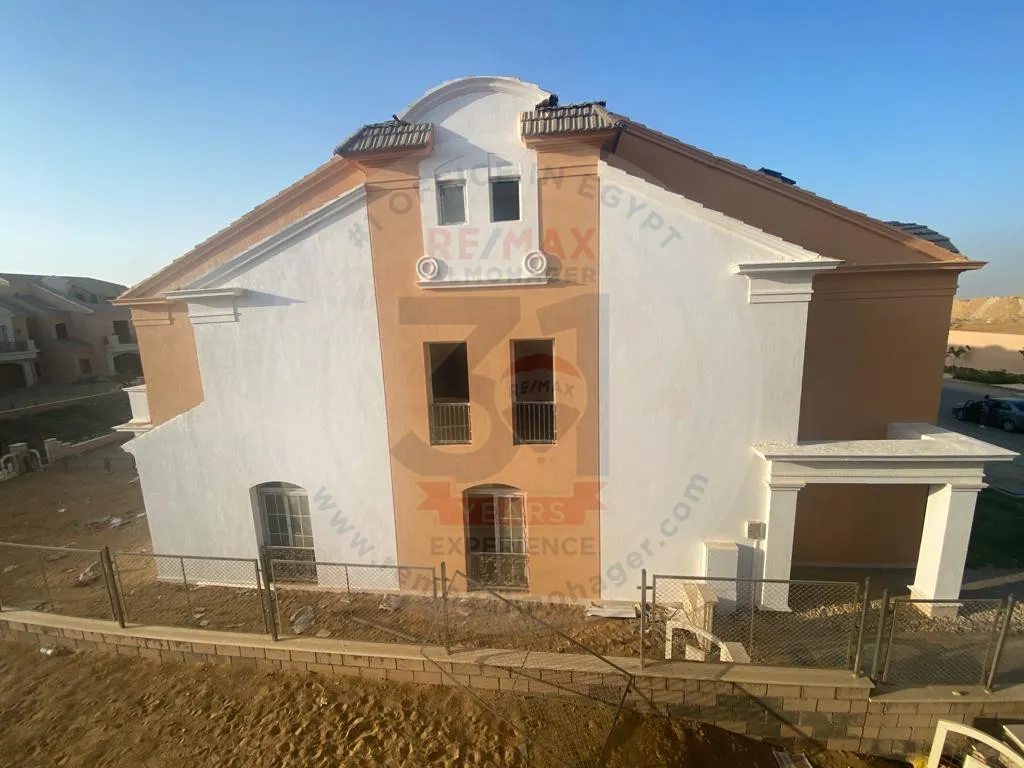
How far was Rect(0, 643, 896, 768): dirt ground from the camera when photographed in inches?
209

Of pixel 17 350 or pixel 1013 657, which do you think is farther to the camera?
pixel 17 350

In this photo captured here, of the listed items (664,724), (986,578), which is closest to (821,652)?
(664,724)

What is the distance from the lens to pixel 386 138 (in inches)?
299

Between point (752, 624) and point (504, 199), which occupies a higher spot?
point (504, 199)

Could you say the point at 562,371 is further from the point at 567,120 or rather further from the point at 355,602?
the point at 355,602

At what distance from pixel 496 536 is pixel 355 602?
3282mm

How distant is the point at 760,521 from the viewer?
25.6ft

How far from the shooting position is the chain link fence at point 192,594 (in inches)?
316

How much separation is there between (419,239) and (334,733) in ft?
26.2

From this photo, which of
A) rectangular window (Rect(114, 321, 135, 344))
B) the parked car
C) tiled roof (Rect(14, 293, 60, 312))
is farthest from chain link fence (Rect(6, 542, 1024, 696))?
tiled roof (Rect(14, 293, 60, 312))

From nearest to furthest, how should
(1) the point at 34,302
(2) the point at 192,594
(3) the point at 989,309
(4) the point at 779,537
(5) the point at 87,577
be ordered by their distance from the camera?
1. (4) the point at 779,537
2. (2) the point at 192,594
3. (5) the point at 87,577
4. (1) the point at 34,302
5. (3) the point at 989,309

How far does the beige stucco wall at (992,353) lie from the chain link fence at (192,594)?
4749 cm

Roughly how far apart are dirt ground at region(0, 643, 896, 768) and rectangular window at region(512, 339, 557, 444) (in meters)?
4.42

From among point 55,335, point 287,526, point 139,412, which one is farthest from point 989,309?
point 55,335
